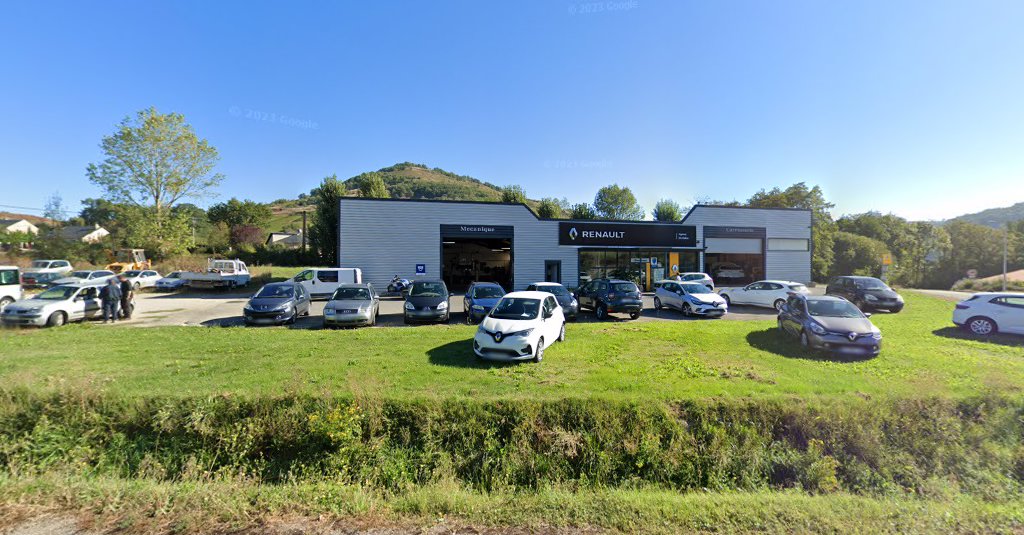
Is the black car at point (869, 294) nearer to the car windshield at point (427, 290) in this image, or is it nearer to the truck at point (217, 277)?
the car windshield at point (427, 290)

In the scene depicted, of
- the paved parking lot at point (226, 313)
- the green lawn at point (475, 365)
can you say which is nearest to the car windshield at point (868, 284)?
the paved parking lot at point (226, 313)

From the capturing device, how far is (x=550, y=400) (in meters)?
6.18

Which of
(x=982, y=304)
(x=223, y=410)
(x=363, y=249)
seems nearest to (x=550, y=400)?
(x=223, y=410)

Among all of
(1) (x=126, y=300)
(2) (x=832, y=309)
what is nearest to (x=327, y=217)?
(1) (x=126, y=300)

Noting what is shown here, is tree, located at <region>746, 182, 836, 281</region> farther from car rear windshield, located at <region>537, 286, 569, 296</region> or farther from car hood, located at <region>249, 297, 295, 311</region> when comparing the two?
car hood, located at <region>249, 297, 295, 311</region>

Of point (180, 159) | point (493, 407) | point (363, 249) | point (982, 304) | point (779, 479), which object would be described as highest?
point (180, 159)

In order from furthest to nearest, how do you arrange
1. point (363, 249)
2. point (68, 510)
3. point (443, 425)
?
1. point (363, 249)
2. point (443, 425)
3. point (68, 510)

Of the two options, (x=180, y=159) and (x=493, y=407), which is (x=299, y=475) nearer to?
(x=493, y=407)

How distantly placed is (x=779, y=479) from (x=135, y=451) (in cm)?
987

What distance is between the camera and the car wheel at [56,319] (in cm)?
1181

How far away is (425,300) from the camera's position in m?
13.4

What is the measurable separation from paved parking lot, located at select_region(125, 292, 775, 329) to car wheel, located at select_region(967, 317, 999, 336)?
5087 millimetres

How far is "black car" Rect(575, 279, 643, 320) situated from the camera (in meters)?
14.3

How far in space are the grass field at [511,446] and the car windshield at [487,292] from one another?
6132 millimetres
